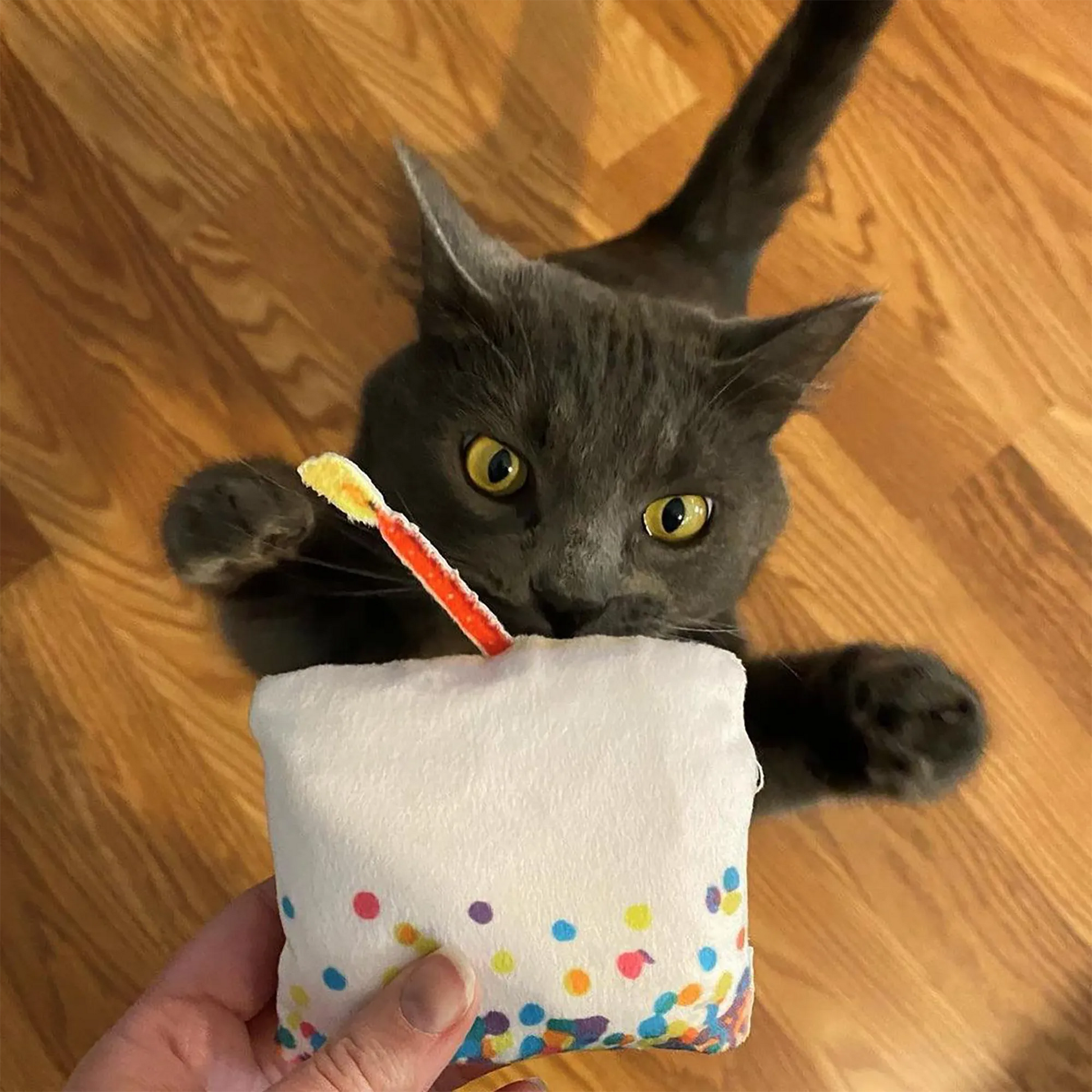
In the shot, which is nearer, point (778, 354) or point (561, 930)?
point (561, 930)

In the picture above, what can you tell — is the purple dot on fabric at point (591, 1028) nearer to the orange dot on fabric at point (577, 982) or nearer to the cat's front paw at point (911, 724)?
the orange dot on fabric at point (577, 982)

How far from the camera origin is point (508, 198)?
4.34 ft

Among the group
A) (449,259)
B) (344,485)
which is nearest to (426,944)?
(344,485)

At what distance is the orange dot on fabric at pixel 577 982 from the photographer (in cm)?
61

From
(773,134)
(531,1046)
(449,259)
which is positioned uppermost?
(773,134)

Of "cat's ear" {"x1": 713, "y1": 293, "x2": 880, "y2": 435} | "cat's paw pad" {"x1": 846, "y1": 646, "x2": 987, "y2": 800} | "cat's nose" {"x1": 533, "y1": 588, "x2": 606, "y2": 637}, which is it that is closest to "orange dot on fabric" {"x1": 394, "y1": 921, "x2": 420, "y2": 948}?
"cat's nose" {"x1": 533, "y1": 588, "x2": 606, "y2": 637}

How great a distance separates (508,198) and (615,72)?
203 mm

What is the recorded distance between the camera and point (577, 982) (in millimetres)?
614

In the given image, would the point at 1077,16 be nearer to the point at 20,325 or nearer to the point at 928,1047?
the point at 928,1047

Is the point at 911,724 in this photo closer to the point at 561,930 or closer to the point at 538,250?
the point at 561,930

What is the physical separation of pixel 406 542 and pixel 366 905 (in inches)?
7.8

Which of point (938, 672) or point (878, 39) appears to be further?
point (878, 39)

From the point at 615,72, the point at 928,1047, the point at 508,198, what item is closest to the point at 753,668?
the point at 928,1047

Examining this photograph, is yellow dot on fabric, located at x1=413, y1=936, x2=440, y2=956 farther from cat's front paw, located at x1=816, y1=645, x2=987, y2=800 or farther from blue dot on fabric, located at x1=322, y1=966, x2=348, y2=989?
cat's front paw, located at x1=816, y1=645, x2=987, y2=800
